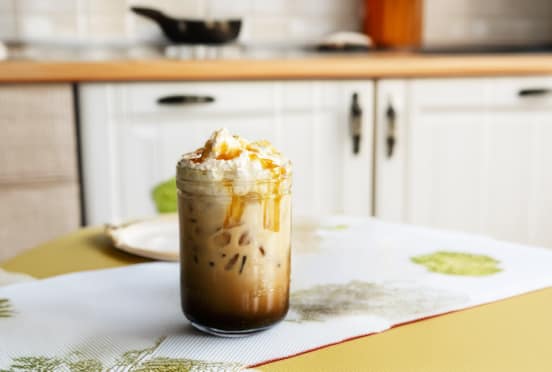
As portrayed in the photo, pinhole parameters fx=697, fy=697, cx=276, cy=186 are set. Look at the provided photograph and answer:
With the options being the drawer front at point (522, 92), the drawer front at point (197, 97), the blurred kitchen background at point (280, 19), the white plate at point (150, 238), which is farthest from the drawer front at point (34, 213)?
the drawer front at point (522, 92)

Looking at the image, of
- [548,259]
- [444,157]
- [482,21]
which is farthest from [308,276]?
[482,21]

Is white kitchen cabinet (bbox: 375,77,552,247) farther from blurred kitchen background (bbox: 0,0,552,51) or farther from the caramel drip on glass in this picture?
the caramel drip on glass

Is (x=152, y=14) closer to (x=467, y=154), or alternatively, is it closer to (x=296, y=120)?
(x=296, y=120)

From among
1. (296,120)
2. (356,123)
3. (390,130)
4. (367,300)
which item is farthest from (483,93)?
(367,300)

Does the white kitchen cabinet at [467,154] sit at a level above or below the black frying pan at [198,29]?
below

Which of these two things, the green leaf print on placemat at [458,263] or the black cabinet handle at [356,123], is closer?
the green leaf print on placemat at [458,263]

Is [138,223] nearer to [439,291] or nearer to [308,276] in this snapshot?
[308,276]

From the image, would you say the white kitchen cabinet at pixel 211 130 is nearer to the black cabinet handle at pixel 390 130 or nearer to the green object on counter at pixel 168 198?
the black cabinet handle at pixel 390 130
